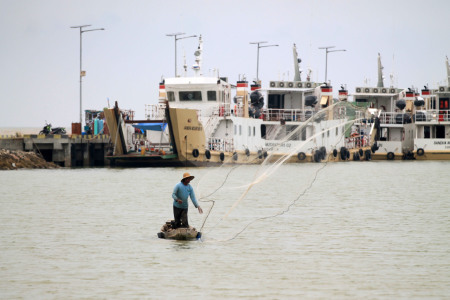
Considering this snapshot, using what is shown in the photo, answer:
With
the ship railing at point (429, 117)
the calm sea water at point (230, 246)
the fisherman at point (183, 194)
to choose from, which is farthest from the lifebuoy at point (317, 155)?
the fisherman at point (183, 194)

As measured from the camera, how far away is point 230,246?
77.3 ft

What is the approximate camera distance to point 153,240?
2434cm

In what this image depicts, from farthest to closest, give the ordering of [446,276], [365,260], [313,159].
A: [313,159]
[365,260]
[446,276]

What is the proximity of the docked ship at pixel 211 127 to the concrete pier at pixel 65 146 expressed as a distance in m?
6.66

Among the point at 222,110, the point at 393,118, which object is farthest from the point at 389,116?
the point at 222,110

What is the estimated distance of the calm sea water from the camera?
18438 millimetres

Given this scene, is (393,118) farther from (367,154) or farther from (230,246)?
(230,246)

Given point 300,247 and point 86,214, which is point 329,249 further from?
point 86,214

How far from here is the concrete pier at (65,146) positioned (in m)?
64.9

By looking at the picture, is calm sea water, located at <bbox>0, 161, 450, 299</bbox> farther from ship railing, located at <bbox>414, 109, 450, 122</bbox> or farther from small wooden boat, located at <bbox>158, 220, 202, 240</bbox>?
ship railing, located at <bbox>414, 109, 450, 122</bbox>

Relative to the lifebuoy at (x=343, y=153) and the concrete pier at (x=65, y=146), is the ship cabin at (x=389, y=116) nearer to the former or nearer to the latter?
the lifebuoy at (x=343, y=153)

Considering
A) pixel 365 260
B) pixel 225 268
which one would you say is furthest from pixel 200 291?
pixel 365 260

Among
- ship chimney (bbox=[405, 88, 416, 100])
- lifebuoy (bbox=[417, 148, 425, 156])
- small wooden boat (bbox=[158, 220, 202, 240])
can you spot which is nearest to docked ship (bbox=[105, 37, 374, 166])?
lifebuoy (bbox=[417, 148, 425, 156])

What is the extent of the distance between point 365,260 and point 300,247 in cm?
240
